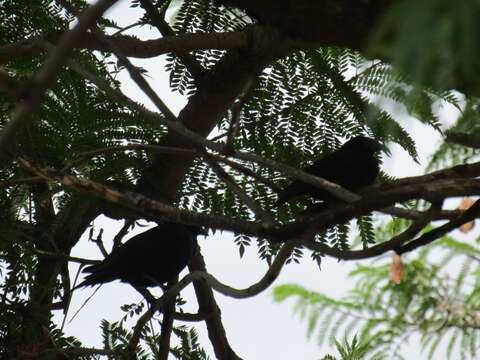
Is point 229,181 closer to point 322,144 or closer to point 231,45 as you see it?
point 231,45

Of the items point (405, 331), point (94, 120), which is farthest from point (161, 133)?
point (405, 331)

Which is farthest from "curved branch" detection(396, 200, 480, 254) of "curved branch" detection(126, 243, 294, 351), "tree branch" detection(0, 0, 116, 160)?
"tree branch" detection(0, 0, 116, 160)

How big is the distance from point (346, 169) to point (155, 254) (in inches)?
54.2

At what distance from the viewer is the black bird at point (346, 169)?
3494mm

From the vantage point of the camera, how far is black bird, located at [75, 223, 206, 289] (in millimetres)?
4621

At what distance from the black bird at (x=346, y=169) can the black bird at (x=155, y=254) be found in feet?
3.56

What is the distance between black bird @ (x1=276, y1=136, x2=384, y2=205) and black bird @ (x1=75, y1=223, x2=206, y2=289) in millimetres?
1085

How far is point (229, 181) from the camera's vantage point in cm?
279

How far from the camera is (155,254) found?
4902 mm

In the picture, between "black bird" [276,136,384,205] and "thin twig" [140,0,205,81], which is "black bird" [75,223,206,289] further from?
"thin twig" [140,0,205,81]

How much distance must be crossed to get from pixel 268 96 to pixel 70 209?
1011 mm

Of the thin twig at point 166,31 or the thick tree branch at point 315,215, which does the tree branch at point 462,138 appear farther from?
the thin twig at point 166,31

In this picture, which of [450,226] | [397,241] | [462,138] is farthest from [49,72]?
[450,226]

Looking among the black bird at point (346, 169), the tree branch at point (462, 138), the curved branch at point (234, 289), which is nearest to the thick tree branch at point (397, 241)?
the curved branch at point (234, 289)
